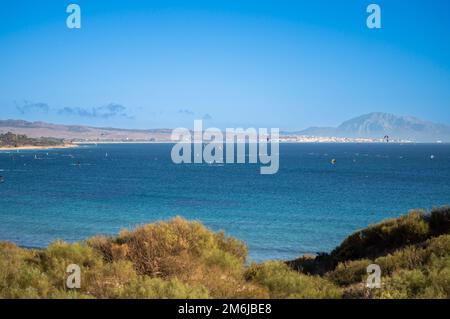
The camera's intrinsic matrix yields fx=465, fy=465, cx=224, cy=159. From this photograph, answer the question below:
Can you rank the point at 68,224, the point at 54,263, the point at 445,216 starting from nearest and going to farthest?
the point at 54,263 < the point at 445,216 < the point at 68,224

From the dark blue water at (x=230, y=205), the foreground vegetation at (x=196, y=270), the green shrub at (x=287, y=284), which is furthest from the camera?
the dark blue water at (x=230, y=205)

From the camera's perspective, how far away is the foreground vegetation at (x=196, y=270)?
28.0 feet

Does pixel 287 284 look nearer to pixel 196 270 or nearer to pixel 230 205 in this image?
A: pixel 196 270

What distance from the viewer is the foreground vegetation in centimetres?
854

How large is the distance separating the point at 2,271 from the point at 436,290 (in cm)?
854

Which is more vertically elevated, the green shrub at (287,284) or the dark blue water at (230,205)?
the green shrub at (287,284)

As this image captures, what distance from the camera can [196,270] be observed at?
1035 centimetres

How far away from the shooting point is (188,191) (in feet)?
213

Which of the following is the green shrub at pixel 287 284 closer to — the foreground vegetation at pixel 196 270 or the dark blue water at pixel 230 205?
the foreground vegetation at pixel 196 270

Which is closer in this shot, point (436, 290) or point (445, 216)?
point (436, 290)

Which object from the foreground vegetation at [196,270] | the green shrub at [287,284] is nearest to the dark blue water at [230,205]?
the foreground vegetation at [196,270]
